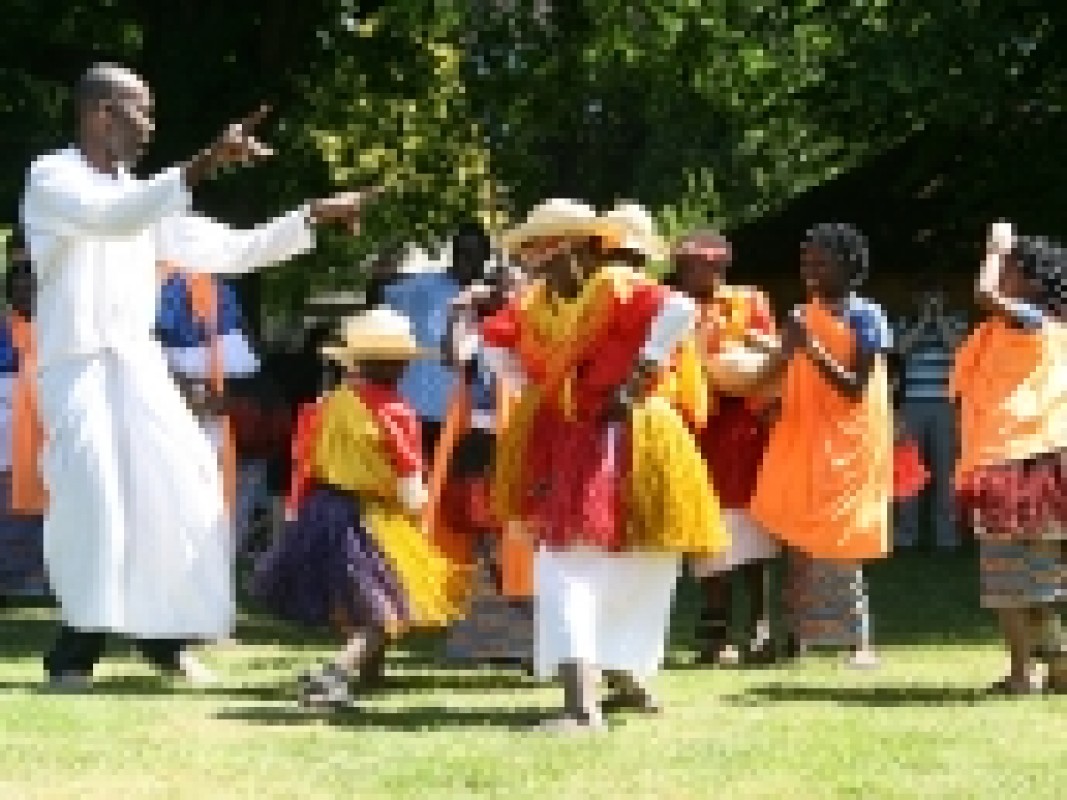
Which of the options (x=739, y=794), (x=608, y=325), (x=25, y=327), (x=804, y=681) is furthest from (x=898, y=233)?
(x=739, y=794)

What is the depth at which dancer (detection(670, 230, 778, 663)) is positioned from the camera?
1049 centimetres

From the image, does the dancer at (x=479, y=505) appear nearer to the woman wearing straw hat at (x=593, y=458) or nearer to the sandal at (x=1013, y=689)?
the woman wearing straw hat at (x=593, y=458)

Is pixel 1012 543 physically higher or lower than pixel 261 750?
higher

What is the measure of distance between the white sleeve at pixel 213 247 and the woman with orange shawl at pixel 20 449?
2907mm

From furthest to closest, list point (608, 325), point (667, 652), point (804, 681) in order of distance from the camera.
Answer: point (667, 652)
point (804, 681)
point (608, 325)

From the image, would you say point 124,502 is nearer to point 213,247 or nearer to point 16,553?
point 213,247

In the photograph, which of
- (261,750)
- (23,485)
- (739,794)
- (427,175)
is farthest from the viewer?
(427,175)

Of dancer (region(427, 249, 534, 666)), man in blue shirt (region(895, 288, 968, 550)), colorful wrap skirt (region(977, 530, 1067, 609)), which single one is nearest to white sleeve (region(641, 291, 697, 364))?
dancer (region(427, 249, 534, 666))

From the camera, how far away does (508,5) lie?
3541 cm

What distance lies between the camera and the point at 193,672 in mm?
9727

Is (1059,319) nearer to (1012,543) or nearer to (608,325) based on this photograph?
(1012,543)

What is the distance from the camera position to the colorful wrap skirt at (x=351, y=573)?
28.8 ft

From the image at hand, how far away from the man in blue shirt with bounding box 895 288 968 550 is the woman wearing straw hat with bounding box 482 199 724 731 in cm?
1098

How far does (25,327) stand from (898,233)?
31.1 ft
